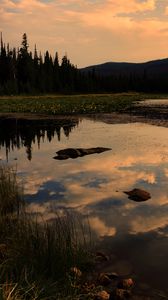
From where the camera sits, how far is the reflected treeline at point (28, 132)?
23.8 metres

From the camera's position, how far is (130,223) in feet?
32.2

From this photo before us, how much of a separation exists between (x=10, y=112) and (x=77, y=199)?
36034 millimetres

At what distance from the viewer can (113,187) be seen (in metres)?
13.3

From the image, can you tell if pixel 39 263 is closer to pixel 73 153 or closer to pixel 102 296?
pixel 102 296

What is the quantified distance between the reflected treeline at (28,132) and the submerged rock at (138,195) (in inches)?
305

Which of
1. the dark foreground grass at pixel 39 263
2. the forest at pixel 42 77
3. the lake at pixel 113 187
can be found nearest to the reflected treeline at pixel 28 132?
the lake at pixel 113 187

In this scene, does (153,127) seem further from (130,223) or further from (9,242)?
(9,242)

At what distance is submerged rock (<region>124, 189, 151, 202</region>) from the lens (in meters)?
11.8

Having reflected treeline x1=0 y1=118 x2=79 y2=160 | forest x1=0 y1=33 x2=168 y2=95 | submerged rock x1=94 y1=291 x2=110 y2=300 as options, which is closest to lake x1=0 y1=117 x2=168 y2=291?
reflected treeline x1=0 y1=118 x2=79 y2=160

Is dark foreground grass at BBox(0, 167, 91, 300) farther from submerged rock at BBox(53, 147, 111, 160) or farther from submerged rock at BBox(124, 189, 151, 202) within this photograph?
submerged rock at BBox(53, 147, 111, 160)

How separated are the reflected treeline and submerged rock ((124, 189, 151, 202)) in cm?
776

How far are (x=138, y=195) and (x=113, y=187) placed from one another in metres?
1.48

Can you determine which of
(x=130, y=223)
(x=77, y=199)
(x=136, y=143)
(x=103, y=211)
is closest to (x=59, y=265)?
(x=130, y=223)

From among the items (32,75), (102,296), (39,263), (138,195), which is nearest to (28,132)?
(138,195)
